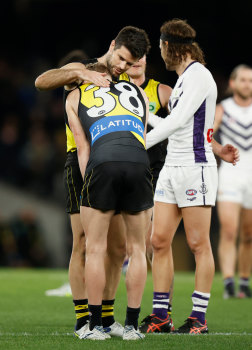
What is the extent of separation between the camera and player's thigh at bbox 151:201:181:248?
6.00m

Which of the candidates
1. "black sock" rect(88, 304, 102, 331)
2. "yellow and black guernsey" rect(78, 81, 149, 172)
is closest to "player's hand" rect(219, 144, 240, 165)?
"yellow and black guernsey" rect(78, 81, 149, 172)

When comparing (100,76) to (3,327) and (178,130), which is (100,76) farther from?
(3,327)

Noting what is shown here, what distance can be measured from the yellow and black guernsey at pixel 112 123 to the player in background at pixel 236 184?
3935 mm

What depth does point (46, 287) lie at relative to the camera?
9797mm

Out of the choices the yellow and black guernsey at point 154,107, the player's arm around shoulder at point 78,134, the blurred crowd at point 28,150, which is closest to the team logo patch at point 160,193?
the yellow and black guernsey at point 154,107

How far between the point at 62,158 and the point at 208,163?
10290mm

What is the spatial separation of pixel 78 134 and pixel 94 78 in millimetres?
409

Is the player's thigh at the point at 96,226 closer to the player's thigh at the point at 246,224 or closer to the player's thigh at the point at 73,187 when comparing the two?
the player's thigh at the point at 73,187

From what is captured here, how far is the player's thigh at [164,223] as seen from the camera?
19.7 ft

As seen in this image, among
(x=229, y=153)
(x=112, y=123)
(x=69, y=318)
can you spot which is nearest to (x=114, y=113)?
(x=112, y=123)

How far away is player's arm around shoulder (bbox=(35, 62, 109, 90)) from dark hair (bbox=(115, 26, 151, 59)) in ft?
0.86

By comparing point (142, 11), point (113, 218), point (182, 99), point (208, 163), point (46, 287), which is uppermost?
point (142, 11)

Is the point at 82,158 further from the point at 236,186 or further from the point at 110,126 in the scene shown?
the point at 236,186

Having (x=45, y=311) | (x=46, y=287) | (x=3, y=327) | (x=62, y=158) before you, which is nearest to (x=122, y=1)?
(x=62, y=158)
